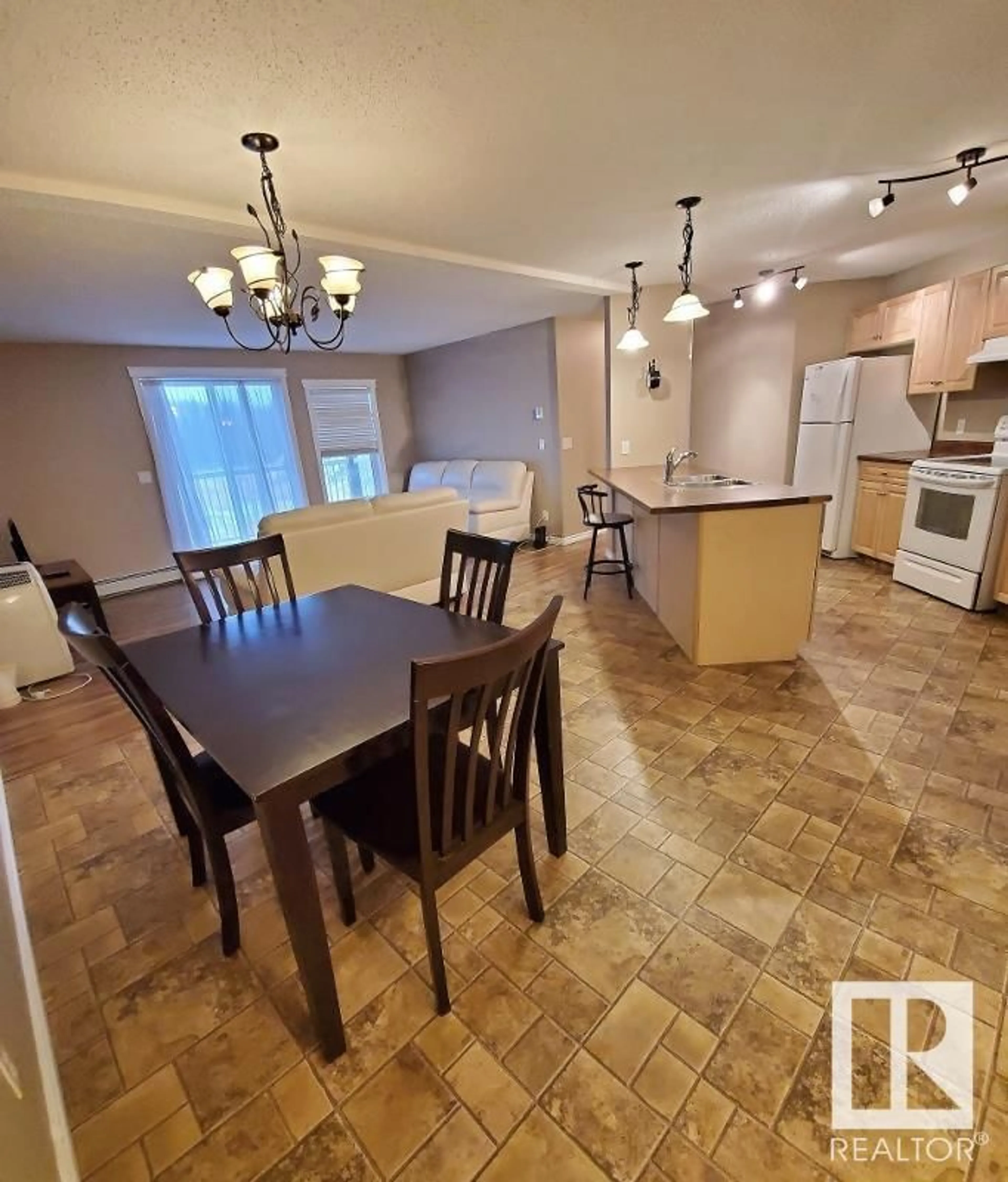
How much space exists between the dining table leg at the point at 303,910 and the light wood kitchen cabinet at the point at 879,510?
468 cm

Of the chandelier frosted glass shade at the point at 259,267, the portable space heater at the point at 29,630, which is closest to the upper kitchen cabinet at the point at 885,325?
the chandelier frosted glass shade at the point at 259,267

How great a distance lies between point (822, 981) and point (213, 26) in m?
2.92

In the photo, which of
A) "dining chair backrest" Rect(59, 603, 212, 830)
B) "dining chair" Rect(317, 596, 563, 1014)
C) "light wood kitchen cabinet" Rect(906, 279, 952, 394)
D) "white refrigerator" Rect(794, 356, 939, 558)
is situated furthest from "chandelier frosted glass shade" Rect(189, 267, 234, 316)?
"light wood kitchen cabinet" Rect(906, 279, 952, 394)

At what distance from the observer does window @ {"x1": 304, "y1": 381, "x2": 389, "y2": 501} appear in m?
6.45

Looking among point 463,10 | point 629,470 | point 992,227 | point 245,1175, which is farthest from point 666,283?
point 245,1175

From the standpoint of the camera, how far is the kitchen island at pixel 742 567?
8.82 feet

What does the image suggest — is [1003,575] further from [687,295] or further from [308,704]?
[308,704]

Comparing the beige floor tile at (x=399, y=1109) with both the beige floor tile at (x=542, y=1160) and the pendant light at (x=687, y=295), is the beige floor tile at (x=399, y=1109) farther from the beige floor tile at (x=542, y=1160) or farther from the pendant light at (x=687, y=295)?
the pendant light at (x=687, y=295)

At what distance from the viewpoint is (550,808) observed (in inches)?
67.2

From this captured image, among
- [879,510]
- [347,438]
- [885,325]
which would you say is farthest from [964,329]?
[347,438]

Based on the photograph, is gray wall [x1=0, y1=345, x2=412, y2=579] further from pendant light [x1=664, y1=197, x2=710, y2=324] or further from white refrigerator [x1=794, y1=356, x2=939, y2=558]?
white refrigerator [x1=794, y1=356, x2=939, y2=558]

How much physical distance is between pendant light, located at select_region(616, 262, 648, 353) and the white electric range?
2.21 meters

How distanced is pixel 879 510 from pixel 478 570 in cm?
394

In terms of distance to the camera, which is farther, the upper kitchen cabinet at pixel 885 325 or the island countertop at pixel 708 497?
the upper kitchen cabinet at pixel 885 325
